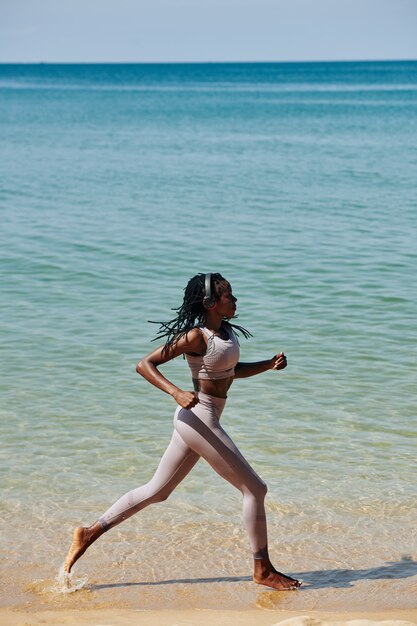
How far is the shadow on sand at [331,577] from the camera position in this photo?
6270 mm

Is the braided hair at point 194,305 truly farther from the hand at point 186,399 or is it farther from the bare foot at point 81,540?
the bare foot at point 81,540

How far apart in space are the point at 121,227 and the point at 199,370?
1533 centimetres

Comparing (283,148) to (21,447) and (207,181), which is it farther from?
(21,447)

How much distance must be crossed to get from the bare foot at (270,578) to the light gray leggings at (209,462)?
0.22 ft

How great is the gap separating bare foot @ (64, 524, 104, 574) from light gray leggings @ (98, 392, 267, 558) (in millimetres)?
256

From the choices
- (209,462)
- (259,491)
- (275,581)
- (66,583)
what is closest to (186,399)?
(209,462)

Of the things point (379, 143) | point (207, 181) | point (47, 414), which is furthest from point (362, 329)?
point (379, 143)

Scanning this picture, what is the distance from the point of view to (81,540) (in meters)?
6.17

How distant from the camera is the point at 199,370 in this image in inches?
231

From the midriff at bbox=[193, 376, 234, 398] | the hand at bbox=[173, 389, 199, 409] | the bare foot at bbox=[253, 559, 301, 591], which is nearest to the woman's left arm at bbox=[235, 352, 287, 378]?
the midriff at bbox=[193, 376, 234, 398]

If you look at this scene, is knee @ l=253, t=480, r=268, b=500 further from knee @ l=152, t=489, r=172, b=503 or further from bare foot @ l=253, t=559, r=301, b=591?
knee @ l=152, t=489, r=172, b=503

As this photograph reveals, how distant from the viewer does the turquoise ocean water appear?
260 inches

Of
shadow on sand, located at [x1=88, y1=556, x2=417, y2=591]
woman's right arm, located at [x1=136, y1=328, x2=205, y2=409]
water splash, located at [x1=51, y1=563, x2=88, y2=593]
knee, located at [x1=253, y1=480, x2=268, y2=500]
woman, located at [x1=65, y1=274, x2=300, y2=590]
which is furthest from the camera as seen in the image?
shadow on sand, located at [x1=88, y1=556, x2=417, y2=591]

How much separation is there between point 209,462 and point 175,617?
878 millimetres
